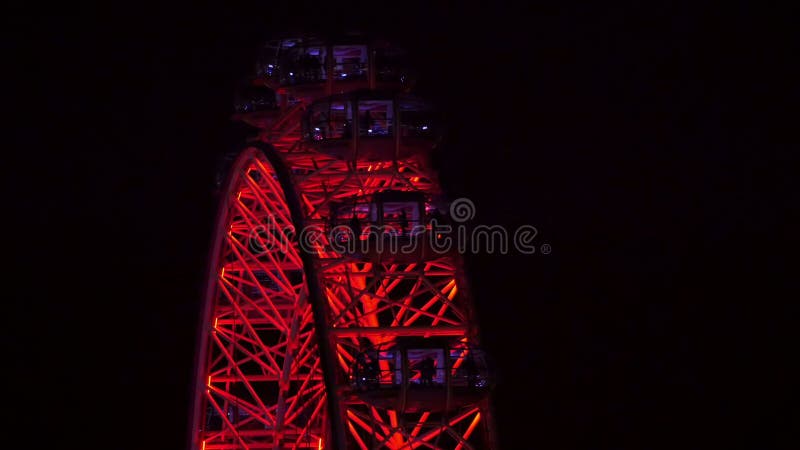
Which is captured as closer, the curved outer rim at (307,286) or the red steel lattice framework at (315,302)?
the curved outer rim at (307,286)

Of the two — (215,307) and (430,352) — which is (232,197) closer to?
(215,307)

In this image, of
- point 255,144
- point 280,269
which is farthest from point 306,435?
point 255,144

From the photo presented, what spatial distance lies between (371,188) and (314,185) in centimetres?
168

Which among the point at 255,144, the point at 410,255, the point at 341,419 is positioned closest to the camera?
the point at 341,419

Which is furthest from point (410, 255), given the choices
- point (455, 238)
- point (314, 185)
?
point (314, 185)

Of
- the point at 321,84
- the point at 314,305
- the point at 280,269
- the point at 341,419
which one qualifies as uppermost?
the point at 321,84

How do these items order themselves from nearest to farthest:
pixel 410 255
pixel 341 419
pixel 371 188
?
pixel 341 419 < pixel 410 255 < pixel 371 188

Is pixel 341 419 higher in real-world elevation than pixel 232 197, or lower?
lower

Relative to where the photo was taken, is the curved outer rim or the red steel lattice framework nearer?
the curved outer rim

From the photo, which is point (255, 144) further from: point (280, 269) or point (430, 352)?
point (430, 352)

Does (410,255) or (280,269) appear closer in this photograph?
(410,255)

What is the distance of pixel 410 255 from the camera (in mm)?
31156

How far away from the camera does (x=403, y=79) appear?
114ft

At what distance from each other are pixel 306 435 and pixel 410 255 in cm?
576
